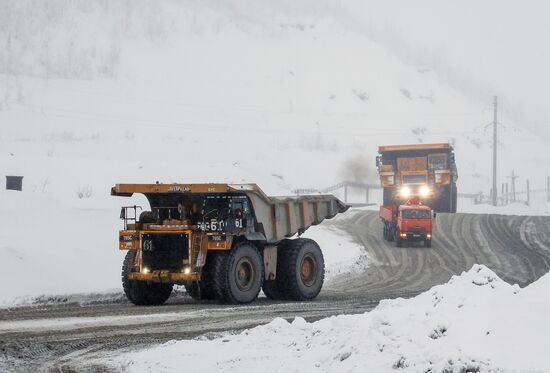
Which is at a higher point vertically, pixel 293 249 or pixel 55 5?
pixel 55 5

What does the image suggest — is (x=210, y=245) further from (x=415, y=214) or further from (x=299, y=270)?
(x=415, y=214)

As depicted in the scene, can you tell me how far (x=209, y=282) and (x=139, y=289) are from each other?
1396 mm

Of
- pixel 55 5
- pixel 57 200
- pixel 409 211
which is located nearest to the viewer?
pixel 57 200

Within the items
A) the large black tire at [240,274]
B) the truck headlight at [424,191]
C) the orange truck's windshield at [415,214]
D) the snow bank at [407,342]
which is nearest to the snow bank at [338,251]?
the orange truck's windshield at [415,214]

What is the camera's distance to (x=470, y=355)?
327 inches

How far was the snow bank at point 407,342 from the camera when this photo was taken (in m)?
8.35

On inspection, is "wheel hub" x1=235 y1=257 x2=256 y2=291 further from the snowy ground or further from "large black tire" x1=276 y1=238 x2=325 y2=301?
the snowy ground

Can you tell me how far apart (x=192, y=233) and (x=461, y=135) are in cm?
10608

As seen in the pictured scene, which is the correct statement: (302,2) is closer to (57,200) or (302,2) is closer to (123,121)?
(123,121)

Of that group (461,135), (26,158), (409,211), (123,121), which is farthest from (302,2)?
(409,211)

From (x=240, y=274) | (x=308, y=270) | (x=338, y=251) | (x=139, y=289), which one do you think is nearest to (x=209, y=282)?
(x=240, y=274)

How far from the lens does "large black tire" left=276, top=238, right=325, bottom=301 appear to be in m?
17.8

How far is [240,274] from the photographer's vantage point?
1680cm

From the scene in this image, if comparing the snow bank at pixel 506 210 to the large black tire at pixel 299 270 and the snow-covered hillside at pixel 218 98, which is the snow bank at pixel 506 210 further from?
the large black tire at pixel 299 270
